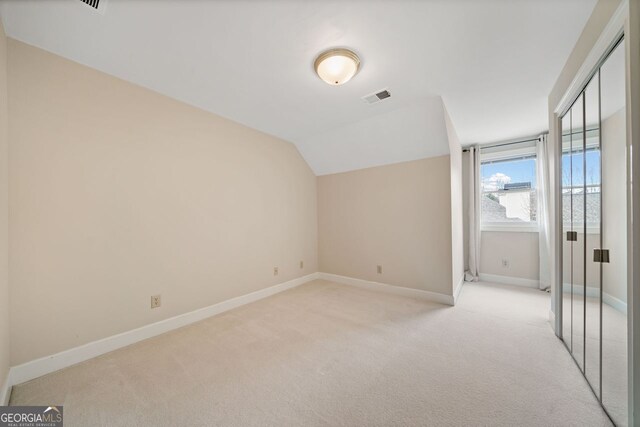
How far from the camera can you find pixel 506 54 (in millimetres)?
1832

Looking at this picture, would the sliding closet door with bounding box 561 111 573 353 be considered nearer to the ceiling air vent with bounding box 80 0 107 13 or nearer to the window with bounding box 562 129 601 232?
the window with bounding box 562 129 601 232

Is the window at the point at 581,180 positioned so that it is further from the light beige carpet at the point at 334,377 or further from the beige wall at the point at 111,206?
the beige wall at the point at 111,206

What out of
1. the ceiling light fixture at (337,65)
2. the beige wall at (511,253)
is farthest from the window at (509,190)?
the ceiling light fixture at (337,65)

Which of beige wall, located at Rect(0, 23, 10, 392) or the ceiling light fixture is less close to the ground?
the ceiling light fixture

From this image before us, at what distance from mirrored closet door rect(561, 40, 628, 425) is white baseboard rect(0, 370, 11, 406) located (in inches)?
141

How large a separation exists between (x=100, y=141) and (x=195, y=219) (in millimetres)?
1065

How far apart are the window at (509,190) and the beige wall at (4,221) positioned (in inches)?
223

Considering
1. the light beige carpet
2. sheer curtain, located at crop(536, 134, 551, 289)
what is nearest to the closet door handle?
the light beige carpet

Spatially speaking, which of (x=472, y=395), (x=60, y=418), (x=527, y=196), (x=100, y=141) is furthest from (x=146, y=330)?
(x=527, y=196)

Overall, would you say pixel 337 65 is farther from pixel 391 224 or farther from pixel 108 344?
pixel 108 344

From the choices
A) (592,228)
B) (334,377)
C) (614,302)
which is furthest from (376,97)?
(334,377)

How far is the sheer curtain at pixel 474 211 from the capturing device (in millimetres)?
4051

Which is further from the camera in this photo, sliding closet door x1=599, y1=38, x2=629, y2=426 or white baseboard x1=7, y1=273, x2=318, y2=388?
white baseboard x1=7, y1=273, x2=318, y2=388

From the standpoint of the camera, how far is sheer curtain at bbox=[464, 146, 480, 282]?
13.3 ft
